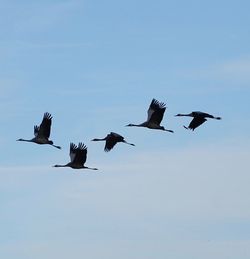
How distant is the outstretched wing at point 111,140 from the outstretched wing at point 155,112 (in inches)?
108

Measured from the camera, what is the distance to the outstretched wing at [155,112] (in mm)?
84188

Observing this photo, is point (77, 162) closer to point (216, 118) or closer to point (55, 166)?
point (55, 166)

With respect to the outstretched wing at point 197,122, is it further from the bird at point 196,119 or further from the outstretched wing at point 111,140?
the outstretched wing at point 111,140

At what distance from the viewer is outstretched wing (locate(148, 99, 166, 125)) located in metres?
84.2

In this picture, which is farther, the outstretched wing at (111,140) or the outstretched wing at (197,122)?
the outstretched wing at (111,140)

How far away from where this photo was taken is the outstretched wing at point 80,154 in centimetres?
8550

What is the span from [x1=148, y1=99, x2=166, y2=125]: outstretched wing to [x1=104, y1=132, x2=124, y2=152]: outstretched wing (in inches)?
108

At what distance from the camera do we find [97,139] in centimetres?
9000

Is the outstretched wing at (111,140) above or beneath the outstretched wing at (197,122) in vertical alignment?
beneath

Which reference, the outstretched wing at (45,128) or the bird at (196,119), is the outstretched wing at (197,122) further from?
the outstretched wing at (45,128)

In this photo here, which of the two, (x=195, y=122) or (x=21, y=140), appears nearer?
(x=195, y=122)

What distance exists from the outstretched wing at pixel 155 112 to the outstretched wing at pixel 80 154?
5021 millimetres

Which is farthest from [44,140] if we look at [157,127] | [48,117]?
[157,127]

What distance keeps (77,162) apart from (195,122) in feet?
28.0
